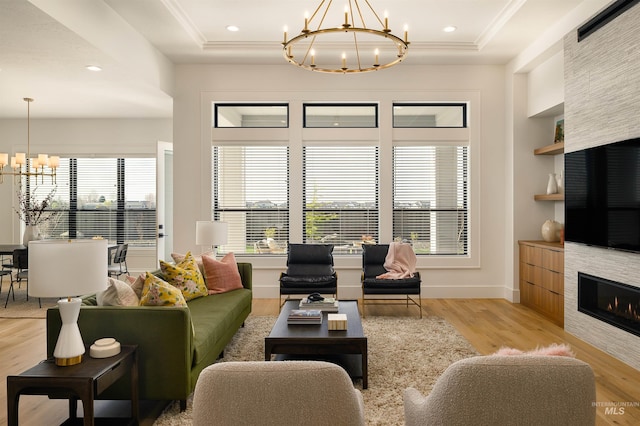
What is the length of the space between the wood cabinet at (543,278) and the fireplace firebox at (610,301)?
53 centimetres

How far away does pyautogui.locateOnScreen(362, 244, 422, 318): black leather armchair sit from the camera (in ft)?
16.4

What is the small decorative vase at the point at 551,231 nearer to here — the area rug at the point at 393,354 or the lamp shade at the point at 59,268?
the area rug at the point at 393,354

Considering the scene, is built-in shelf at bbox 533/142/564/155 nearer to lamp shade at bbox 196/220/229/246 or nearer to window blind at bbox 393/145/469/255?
window blind at bbox 393/145/469/255

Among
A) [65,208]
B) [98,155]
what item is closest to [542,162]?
[98,155]

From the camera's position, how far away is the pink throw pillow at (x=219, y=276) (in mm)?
4387

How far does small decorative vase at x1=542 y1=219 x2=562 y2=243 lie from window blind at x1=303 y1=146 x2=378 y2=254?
2.19 m

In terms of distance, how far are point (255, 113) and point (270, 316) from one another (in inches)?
115

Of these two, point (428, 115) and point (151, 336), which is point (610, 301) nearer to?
point (428, 115)

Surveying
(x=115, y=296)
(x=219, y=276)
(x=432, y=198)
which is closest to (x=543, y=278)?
(x=432, y=198)

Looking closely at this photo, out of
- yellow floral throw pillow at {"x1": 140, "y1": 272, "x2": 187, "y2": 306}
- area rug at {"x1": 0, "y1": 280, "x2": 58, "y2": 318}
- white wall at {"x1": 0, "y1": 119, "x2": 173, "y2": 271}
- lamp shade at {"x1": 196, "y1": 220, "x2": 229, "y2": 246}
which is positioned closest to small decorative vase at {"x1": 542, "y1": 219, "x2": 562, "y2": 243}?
lamp shade at {"x1": 196, "y1": 220, "x2": 229, "y2": 246}

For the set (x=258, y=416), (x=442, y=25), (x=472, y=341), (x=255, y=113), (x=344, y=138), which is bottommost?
(x=472, y=341)

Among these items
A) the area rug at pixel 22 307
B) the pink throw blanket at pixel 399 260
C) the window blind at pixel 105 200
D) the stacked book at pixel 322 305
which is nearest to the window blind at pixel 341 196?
the pink throw blanket at pixel 399 260

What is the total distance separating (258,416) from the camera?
1275mm

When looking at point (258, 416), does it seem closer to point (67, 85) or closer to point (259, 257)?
point (259, 257)
